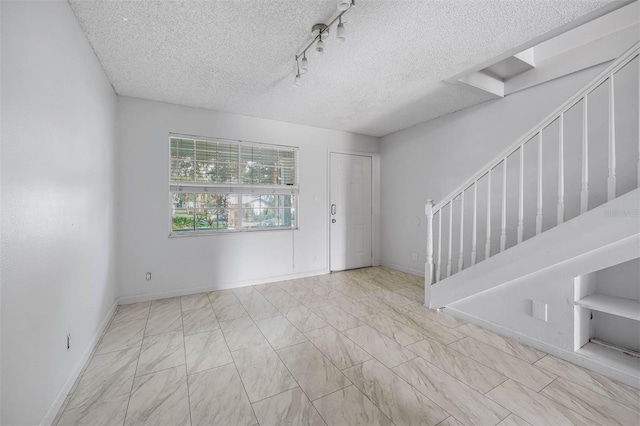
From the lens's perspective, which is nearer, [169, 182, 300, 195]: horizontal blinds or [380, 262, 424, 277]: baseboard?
[169, 182, 300, 195]: horizontal blinds

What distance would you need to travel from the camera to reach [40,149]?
1448 millimetres

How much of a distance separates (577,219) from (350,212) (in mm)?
3306

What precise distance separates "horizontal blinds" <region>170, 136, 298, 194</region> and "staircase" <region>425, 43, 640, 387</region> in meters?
2.38

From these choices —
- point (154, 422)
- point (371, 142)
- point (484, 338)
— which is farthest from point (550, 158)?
point (154, 422)

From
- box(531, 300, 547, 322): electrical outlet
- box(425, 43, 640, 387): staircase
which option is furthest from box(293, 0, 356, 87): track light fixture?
box(531, 300, 547, 322): electrical outlet

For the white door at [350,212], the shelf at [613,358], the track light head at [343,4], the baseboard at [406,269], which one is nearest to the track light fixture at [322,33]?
the track light head at [343,4]

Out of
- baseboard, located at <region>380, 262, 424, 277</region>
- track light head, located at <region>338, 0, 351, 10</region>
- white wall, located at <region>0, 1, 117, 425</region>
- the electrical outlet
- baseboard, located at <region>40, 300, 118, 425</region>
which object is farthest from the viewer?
baseboard, located at <region>380, 262, 424, 277</region>

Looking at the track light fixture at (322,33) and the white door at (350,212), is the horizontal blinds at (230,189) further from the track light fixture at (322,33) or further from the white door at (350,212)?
the track light fixture at (322,33)

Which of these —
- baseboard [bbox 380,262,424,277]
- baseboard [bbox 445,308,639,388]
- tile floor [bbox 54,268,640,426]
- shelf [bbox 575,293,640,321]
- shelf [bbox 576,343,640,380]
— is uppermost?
shelf [bbox 575,293,640,321]

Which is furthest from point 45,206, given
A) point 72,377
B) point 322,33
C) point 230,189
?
point 230,189

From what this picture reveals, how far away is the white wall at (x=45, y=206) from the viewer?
3.93 feet

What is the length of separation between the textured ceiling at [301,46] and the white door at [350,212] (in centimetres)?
151

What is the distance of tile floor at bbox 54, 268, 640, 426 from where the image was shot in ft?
5.08

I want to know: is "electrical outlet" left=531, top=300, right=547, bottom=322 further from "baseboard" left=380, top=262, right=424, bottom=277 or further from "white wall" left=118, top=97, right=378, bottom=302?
"white wall" left=118, top=97, right=378, bottom=302
